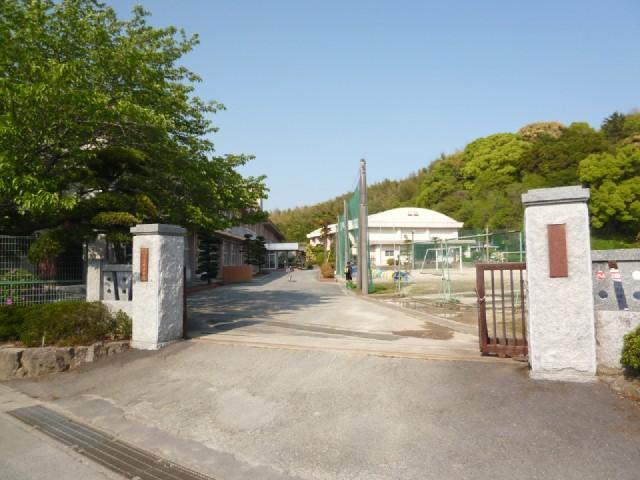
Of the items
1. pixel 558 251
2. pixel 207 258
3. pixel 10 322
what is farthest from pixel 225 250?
pixel 558 251

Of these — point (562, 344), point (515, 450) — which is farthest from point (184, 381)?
point (562, 344)

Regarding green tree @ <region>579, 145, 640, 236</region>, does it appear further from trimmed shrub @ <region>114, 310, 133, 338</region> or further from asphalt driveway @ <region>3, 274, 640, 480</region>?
trimmed shrub @ <region>114, 310, 133, 338</region>

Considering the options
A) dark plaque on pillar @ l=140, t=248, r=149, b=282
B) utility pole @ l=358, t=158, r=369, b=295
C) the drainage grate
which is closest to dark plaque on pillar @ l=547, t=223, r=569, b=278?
the drainage grate

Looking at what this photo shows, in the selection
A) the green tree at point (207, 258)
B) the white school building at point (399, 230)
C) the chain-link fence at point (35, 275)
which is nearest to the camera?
the chain-link fence at point (35, 275)

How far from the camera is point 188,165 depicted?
1020 cm

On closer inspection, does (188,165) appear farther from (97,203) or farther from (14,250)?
(14,250)

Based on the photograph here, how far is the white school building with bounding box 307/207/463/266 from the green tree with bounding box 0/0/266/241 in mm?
36093

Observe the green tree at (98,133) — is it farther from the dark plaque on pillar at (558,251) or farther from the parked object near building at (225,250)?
the dark plaque on pillar at (558,251)

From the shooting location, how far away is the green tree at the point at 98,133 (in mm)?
6961

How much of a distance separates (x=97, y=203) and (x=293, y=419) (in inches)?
247

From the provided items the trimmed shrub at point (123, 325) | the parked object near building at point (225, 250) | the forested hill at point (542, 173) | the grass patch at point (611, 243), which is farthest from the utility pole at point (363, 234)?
the forested hill at point (542, 173)

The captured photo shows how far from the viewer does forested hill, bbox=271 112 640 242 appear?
4191cm

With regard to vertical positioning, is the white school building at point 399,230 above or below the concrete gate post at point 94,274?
above

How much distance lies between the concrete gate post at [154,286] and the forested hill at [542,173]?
4359 cm
